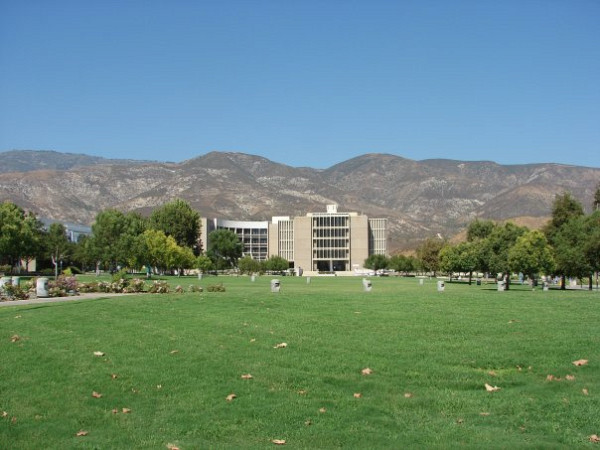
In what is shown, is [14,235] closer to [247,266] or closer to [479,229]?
[247,266]

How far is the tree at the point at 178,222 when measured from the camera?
12925 cm

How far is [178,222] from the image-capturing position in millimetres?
130875

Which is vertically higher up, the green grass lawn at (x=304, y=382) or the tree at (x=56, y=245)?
the tree at (x=56, y=245)

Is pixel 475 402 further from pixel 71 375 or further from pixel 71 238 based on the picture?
pixel 71 238

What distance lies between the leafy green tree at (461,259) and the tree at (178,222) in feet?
201

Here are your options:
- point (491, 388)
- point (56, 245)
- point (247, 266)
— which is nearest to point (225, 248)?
point (247, 266)

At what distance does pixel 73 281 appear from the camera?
33.2 m

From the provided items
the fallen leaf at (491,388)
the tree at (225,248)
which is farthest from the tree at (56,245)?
the fallen leaf at (491,388)

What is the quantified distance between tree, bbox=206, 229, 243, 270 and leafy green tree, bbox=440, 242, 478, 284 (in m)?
79.3

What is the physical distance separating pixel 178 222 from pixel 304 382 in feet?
398

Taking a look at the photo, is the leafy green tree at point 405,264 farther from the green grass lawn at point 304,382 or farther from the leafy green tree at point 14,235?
the green grass lawn at point 304,382

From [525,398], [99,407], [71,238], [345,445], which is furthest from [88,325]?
[71,238]

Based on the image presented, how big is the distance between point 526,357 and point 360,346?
369 cm

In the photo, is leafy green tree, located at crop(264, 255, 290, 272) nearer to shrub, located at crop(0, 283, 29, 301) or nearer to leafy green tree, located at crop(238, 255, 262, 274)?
leafy green tree, located at crop(238, 255, 262, 274)
